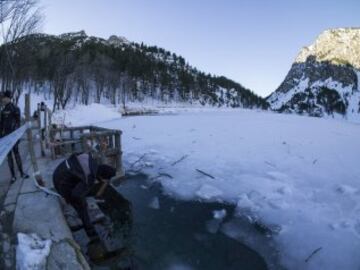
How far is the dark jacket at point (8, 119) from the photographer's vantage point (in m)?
5.94

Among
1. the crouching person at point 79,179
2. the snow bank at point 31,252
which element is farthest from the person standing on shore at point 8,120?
the snow bank at point 31,252

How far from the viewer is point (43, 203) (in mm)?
4957

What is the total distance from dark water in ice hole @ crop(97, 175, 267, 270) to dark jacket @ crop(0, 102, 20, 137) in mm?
2495

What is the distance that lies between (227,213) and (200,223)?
63 cm

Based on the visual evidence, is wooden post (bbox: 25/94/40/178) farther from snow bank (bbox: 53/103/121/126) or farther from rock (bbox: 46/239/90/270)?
Result: snow bank (bbox: 53/103/121/126)

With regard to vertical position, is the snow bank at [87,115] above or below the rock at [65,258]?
below

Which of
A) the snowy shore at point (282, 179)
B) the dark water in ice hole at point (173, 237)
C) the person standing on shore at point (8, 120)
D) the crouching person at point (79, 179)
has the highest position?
the person standing on shore at point (8, 120)

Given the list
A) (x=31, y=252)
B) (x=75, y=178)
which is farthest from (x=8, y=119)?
(x=31, y=252)

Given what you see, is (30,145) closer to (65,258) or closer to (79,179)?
(79,179)

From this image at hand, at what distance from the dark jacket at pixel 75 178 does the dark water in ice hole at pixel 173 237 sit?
1.16 meters

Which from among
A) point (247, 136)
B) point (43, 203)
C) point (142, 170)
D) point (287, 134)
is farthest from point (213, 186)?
point (287, 134)

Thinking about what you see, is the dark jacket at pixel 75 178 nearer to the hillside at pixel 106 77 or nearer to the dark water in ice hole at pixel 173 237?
the dark water in ice hole at pixel 173 237

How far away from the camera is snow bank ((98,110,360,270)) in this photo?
4.93 meters

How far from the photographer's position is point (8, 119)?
597 cm
